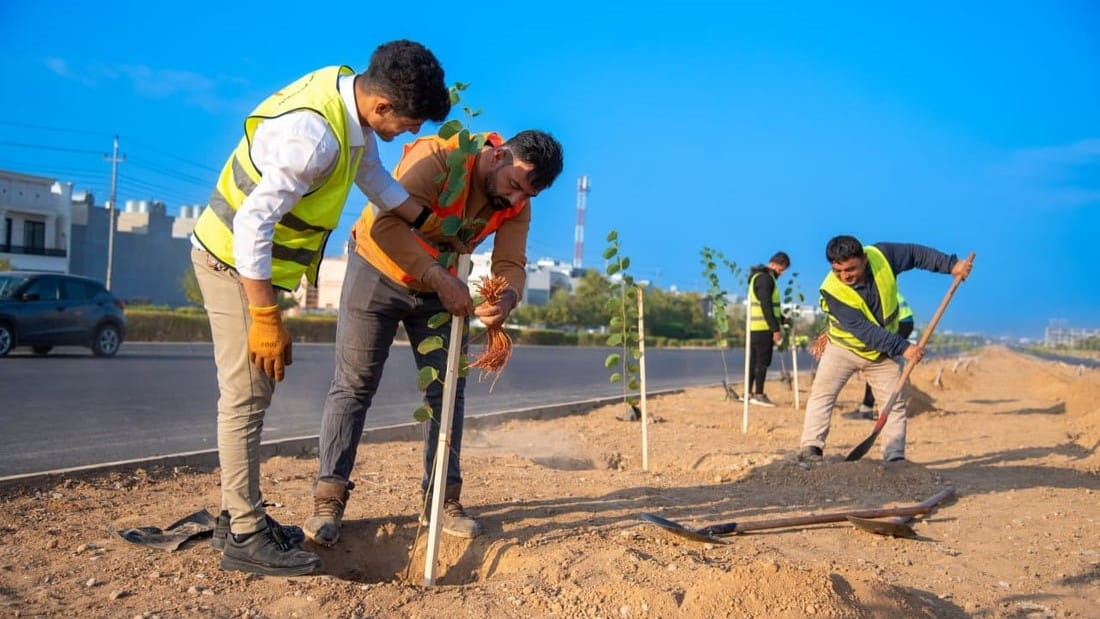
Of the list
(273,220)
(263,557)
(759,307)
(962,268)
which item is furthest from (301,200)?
(759,307)

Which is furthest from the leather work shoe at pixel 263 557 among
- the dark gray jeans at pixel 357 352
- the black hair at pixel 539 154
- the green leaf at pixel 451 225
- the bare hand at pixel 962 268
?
the bare hand at pixel 962 268

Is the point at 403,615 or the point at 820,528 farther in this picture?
the point at 820,528

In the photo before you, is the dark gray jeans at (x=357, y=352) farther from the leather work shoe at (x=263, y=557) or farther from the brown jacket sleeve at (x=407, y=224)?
the leather work shoe at (x=263, y=557)

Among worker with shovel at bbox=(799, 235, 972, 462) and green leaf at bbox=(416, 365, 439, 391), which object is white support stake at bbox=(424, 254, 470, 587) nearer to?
green leaf at bbox=(416, 365, 439, 391)

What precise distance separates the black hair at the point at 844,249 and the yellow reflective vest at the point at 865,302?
27 cm

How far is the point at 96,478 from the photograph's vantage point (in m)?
4.52


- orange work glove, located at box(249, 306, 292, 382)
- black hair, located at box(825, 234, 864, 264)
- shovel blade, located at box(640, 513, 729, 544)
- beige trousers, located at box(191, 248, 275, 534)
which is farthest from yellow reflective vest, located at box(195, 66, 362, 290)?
black hair, located at box(825, 234, 864, 264)

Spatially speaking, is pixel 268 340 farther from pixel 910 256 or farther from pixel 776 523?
pixel 910 256

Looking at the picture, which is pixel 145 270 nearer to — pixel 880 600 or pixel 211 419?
pixel 211 419

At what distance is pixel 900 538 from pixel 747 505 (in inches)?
32.5

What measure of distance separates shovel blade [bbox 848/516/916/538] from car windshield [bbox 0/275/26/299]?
45.6 feet

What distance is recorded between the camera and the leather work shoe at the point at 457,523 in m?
3.56

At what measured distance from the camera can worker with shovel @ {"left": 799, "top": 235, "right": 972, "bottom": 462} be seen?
229 inches

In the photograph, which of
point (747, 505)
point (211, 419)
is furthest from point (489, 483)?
point (211, 419)
